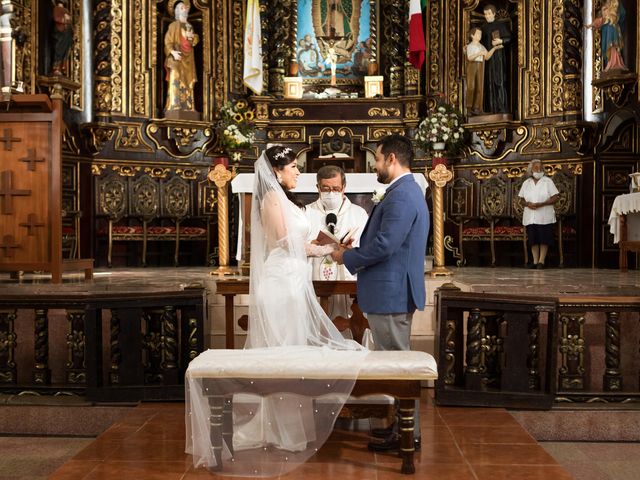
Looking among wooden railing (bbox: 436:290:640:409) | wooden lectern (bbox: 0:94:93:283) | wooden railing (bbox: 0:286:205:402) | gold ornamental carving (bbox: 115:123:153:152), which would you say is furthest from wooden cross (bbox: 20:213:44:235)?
gold ornamental carving (bbox: 115:123:153:152)

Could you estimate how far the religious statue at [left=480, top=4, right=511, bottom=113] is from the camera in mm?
13562

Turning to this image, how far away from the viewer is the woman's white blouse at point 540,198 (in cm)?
1221

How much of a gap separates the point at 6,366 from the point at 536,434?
4.01 meters

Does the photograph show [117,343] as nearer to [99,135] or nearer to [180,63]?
[99,135]

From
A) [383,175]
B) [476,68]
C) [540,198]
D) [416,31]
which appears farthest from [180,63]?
[383,175]

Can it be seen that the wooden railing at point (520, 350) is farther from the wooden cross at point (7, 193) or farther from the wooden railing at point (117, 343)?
the wooden cross at point (7, 193)

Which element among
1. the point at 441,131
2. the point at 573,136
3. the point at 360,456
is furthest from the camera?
the point at 573,136

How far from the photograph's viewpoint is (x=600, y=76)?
12.2 m

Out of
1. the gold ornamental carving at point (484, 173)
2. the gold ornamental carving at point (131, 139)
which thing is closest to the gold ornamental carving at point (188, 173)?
the gold ornamental carving at point (131, 139)

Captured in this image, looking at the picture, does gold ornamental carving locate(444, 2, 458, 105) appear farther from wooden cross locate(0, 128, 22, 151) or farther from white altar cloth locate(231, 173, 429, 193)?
wooden cross locate(0, 128, 22, 151)

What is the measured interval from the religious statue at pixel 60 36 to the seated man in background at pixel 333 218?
6.30 metres

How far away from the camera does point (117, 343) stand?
6441mm

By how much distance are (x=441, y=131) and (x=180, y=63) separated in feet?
15.5

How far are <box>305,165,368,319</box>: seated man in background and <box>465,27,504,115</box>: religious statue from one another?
6.74 m
